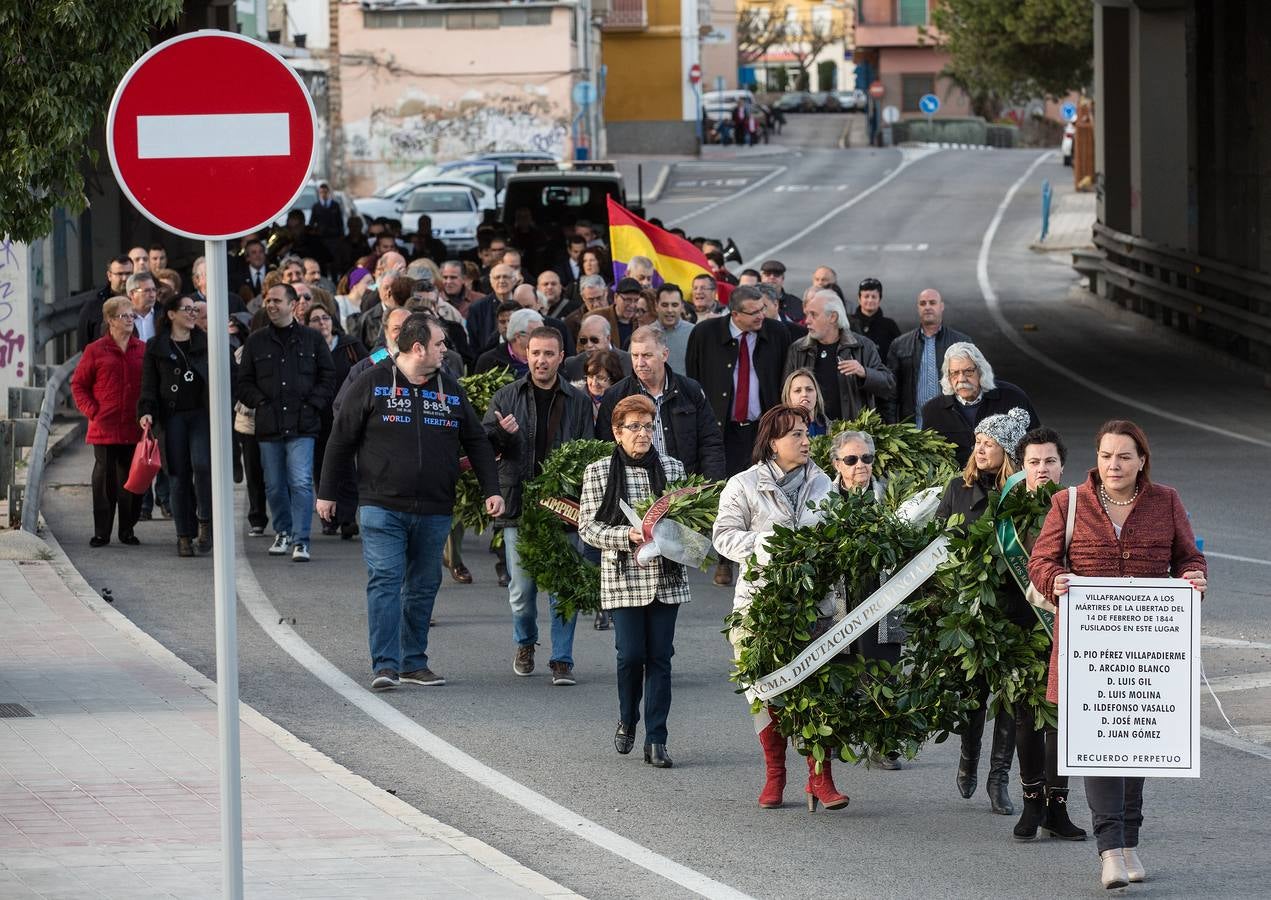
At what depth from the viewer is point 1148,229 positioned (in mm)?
35750

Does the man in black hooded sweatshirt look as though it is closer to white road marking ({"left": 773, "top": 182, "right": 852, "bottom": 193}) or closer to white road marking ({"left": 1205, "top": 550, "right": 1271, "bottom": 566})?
white road marking ({"left": 1205, "top": 550, "right": 1271, "bottom": 566})

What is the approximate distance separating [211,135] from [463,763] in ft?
14.0

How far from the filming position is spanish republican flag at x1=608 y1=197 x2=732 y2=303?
741 inches

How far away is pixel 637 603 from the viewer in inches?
387

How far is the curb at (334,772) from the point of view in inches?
298

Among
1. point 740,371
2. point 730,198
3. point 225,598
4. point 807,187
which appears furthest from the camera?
point 807,187

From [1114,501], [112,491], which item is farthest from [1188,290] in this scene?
[1114,501]

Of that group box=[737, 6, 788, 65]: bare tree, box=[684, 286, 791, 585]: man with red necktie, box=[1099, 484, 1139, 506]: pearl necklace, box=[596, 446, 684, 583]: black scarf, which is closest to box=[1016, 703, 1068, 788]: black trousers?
box=[1099, 484, 1139, 506]: pearl necklace

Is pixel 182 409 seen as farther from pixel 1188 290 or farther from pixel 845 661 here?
pixel 1188 290

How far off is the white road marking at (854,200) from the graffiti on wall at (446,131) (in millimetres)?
9610

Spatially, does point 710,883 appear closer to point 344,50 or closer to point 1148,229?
point 1148,229

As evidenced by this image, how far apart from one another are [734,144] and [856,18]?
24.1 m

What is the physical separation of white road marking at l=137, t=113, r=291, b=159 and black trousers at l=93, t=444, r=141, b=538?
32.5 feet

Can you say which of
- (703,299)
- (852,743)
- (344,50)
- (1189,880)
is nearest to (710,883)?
(852,743)
